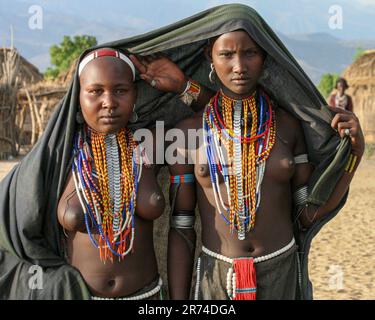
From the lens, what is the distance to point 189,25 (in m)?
2.70

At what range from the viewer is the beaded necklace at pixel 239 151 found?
106 inches

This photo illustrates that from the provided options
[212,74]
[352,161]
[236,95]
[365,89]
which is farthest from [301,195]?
[365,89]

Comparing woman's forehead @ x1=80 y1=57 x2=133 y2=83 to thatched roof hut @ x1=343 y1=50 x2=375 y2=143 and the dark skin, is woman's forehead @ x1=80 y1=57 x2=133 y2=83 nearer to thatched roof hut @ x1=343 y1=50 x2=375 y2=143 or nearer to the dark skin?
the dark skin

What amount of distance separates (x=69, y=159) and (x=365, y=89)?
16.3m

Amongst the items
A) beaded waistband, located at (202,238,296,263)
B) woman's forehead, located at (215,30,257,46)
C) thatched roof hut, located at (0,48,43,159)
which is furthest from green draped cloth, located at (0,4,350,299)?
thatched roof hut, located at (0,48,43,159)

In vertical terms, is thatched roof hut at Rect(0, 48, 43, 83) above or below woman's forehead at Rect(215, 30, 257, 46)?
above

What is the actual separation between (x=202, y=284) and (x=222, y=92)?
3.31 ft

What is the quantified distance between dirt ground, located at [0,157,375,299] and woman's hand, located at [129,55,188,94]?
0.78m

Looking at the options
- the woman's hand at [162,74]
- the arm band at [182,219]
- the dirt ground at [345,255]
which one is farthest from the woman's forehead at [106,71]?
the dirt ground at [345,255]

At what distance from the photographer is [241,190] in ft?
8.87

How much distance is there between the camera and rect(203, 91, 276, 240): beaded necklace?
8.87 ft

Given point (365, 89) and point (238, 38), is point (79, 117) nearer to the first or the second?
point (238, 38)

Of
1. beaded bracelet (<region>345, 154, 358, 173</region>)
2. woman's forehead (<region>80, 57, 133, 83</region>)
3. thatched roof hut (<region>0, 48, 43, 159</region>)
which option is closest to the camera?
woman's forehead (<region>80, 57, 133, 83</region>)
